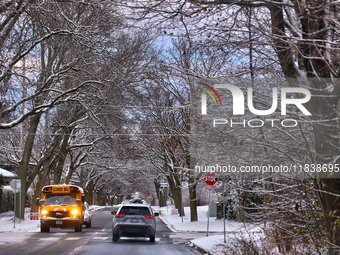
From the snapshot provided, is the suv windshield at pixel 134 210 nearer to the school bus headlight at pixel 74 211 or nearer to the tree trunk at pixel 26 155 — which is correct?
the school bus headlight at pixel 74 211

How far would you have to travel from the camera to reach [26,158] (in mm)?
32094

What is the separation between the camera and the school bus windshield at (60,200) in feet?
85.3

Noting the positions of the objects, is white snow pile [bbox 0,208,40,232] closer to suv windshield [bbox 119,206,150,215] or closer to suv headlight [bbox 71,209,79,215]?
suv headlight [bbox 71,209,79,215]

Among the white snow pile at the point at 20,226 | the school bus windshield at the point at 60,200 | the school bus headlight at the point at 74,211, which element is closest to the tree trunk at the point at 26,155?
the white snow pile at the point at 20,226

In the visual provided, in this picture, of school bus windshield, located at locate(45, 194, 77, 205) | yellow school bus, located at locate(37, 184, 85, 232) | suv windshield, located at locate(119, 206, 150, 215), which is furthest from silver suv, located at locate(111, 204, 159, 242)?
school bus windshield, located at locate(45, 194, 77, 205)

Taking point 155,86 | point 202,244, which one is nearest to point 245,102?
point 202,244

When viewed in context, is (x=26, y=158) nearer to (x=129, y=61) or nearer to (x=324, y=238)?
(x=129, y=61)

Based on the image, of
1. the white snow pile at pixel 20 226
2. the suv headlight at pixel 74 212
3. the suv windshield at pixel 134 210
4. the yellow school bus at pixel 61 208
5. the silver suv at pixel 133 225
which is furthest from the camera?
the white snow pile at pixel 20 226

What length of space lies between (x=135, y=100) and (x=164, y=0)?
62.8 ft

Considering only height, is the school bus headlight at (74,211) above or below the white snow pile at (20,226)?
above

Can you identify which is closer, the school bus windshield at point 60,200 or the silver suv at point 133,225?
the silver suv at point 133,225

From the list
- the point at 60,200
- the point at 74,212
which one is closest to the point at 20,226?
the point at 60,200

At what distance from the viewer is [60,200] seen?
2625 centimetres

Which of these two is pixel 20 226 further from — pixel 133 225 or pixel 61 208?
pixel 133 225
